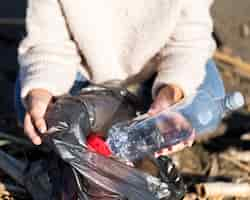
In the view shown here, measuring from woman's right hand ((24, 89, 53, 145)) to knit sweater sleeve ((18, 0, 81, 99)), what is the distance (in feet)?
0.16

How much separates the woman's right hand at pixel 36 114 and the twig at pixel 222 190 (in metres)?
0.49

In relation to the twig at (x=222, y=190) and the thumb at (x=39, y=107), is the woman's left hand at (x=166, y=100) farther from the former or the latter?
the thumb at (x=39, y=107)

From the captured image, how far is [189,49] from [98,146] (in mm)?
394

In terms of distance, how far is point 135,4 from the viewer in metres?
2.18

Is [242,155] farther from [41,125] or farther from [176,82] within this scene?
[41,125]

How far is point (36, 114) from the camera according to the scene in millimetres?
1985

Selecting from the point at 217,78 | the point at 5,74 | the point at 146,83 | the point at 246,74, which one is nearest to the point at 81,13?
the point at 146,83

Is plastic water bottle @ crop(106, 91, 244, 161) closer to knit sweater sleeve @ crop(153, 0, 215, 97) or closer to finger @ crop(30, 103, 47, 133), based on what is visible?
knit sweater sleeve @ crop(153, 0, 215, 97)

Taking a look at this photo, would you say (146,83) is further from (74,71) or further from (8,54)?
(8,54)

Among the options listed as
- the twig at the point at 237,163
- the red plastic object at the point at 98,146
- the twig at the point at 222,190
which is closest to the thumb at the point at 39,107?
the red plastic object at the point at 98,146

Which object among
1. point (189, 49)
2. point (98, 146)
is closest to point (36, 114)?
point (98, 146)

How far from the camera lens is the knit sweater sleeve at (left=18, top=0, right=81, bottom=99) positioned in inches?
84.2

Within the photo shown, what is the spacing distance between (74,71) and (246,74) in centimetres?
87

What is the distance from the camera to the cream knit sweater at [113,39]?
2.16 metres
